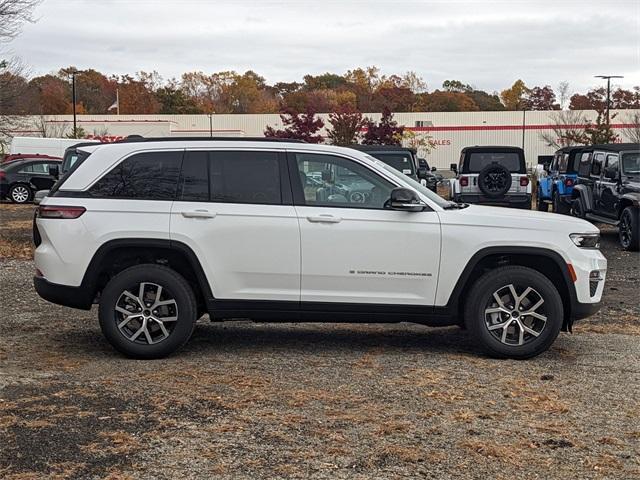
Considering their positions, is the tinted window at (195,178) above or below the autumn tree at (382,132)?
below

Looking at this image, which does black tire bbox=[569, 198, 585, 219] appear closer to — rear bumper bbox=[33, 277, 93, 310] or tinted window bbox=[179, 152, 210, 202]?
tinted window bbox=[179, 152, 210, 202]

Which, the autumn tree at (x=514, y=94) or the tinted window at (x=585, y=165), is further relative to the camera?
the autumn tree at (x=514, y=94)

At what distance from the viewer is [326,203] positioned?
6883 millimetres

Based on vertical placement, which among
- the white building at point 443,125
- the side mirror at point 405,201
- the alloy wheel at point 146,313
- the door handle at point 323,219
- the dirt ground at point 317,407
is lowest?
the dirt ground at point 317,407

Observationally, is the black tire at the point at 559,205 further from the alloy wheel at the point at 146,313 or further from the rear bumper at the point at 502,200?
the alloy wheel at the point at 146,313

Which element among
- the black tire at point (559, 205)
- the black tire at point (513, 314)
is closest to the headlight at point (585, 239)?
the black tire at point (513, 314)

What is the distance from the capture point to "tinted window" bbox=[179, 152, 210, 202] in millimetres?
6914

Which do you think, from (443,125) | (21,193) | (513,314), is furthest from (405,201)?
(443,125)

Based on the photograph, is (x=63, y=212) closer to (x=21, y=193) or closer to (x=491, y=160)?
(x=491, y=160)

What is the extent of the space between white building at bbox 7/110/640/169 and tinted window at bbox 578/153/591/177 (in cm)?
5314

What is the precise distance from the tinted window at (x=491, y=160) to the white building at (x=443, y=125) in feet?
168

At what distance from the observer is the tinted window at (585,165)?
683 inches

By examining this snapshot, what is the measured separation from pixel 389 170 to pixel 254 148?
1.16 m

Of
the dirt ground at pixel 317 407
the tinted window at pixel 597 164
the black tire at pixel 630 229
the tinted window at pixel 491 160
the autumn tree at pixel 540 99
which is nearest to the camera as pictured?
the dirt ground at pixel 317 407
